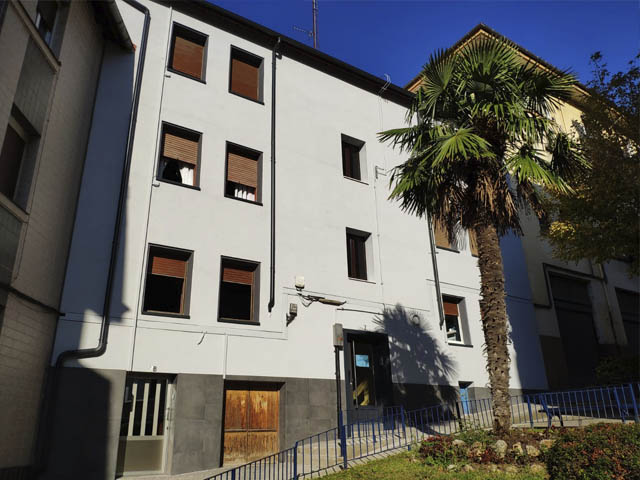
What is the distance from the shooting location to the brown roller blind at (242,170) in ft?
48.5

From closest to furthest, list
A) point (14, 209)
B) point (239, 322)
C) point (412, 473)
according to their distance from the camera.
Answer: point (14, 209)
point (412, 473)
point (239, 322)

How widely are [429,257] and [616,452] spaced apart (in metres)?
10.7

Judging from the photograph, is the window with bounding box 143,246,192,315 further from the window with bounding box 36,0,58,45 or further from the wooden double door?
the window with bounding box 36,0,58,45

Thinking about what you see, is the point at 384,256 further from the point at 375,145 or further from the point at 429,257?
the point at 375,145

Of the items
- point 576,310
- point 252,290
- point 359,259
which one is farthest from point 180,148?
point 576,310

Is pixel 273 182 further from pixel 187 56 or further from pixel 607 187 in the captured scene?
pixel 607 187

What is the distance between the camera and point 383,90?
19.7 m

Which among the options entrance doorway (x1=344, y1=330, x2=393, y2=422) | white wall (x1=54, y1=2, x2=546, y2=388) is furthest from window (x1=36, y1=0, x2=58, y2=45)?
entrance doorway (x1=344, y1=330, x2=393, y2=422)

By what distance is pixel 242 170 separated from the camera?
49.2 feet

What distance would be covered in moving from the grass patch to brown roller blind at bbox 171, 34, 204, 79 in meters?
12.1

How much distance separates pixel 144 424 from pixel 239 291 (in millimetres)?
4111

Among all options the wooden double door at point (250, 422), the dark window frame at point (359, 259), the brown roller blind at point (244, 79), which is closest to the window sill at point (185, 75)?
the brown roller blind at point (244, 79)

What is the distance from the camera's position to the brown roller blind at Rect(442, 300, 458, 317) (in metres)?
17.9

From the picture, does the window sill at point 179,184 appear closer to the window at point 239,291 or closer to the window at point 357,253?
the window at point 239,291
